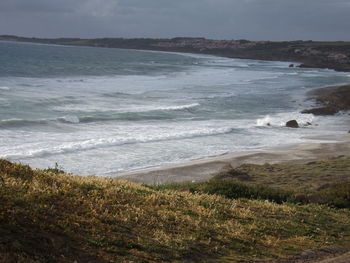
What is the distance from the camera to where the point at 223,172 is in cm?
2169

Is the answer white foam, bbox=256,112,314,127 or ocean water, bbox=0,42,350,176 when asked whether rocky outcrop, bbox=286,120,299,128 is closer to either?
white foam, bbox=256,112,314,127

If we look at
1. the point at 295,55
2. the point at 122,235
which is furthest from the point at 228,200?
the point at 295,55

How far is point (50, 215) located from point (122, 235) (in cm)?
120

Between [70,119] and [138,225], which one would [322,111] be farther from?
[138,225]

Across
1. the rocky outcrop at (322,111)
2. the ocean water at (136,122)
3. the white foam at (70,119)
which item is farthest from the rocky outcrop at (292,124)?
the white foam at (70,119)

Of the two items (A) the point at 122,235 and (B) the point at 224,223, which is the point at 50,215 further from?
(B) the point at 224,223

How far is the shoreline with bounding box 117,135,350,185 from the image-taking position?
21.6 metres

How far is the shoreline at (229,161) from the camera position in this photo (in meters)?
21.6

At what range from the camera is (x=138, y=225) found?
30.2 ft

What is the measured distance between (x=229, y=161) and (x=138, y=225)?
1671 centimetres

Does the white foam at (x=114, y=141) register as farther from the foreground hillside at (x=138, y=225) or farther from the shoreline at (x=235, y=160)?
the foreground hillside at (x=138, y=225)

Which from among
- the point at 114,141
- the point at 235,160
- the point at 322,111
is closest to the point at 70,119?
the point at 114,141

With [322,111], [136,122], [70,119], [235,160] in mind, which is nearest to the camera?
[235,160]

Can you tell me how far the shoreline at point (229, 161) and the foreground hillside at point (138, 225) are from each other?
7.63 metres
